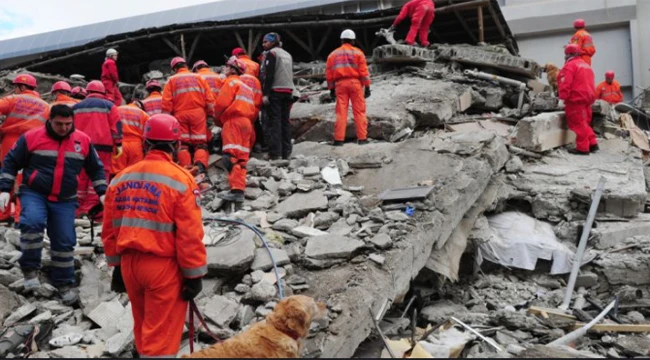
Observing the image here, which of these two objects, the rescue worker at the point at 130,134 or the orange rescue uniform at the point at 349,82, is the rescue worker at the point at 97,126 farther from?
the orange rescue uniform at the point at 349,82

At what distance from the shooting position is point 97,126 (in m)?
5.62

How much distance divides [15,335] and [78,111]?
10.1ft

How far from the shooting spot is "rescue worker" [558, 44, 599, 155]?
727cm

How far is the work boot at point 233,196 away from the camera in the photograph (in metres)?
5.43

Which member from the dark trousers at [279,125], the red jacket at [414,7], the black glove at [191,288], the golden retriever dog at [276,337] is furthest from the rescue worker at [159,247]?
the red jacket at [414,7]

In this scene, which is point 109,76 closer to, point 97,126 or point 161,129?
point 97,126

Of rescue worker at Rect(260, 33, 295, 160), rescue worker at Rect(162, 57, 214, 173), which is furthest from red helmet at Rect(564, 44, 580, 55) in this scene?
rescue worker at Rect(162, 57, 214, 173)

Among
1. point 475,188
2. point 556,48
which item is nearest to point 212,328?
point 475,188

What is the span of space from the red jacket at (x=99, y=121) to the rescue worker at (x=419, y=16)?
22.3ft

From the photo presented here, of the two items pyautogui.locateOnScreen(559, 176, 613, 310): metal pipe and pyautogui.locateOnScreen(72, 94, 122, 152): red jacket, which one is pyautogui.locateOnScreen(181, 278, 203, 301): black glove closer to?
pyautogui.locateOnScreen(72, 94, 122, 152): red jacket

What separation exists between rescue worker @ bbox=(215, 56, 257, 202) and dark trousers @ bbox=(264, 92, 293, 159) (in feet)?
2.05

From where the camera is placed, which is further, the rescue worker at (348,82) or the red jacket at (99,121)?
the rescue worker at (348,82)

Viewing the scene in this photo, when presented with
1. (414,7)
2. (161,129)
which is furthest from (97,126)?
(414,7)

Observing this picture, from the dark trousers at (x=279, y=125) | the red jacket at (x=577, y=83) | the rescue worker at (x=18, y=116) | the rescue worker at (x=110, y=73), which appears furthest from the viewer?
the rescue worker at (x=110, y=73)
